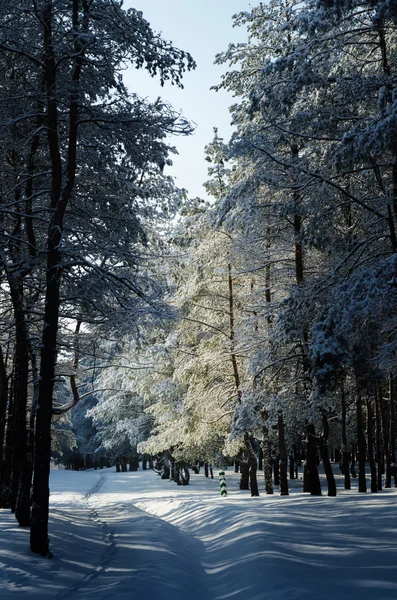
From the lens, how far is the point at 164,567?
24.9 feet

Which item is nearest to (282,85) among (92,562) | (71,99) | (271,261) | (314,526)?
(71,99)

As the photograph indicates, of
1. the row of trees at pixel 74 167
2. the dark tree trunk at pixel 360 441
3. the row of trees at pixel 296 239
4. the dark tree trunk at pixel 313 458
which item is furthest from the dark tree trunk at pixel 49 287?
the dark tree trunk at pixel 360 441

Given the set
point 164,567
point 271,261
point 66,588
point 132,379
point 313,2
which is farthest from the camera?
point 132,379

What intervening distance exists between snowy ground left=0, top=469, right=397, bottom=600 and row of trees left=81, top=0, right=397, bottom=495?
108 inches

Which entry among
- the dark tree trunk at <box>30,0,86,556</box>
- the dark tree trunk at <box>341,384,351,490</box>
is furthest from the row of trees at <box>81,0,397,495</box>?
the dark tree trunk at <box>30,0,86,556</box>

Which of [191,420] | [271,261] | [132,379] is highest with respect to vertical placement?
[271,261]

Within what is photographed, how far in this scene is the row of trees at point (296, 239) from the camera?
10.1m

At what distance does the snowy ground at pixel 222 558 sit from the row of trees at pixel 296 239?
2.74m

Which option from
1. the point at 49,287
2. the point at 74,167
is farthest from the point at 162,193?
the point at 49,287

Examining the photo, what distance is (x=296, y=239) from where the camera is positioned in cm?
1504

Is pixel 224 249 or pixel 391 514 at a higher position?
pixel 224 249

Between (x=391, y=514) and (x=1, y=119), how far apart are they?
36.6 ft

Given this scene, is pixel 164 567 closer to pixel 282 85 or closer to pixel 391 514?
pixel 391 514

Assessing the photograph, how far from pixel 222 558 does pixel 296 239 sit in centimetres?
872
